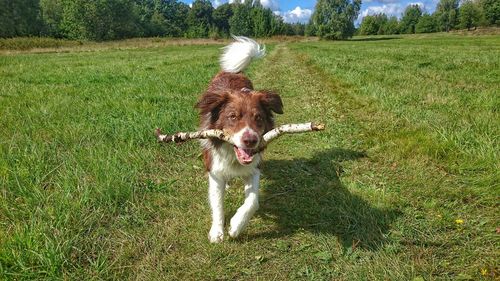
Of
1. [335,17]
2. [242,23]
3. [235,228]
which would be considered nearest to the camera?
[235,228]

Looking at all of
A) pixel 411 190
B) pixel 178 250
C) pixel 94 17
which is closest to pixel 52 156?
pixel 178 250

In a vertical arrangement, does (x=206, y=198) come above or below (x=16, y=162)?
below

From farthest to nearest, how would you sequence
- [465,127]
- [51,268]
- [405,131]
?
[405,131]
[465,127]
[51,268]

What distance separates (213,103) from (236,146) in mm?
748

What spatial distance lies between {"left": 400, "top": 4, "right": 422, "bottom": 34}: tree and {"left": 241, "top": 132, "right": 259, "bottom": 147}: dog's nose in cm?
11647

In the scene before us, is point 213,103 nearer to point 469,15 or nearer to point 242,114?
point 242,114

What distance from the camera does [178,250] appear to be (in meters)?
2.93

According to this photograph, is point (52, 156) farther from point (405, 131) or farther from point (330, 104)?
point (330, 104)

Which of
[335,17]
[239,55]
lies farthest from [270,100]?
[335,17]

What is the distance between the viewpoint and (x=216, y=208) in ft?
10.8

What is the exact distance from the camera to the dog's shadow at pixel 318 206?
3.23 meters

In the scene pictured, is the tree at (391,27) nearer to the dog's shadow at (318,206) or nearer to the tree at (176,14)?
the tree at (176,14)

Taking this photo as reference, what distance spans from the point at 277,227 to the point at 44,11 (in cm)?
7650

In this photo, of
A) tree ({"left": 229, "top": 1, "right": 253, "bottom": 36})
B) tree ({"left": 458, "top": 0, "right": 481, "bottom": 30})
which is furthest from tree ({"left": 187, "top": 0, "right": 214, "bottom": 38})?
tree ({"left": 458, "top": 0, "right": 481, "bottom": 30})
